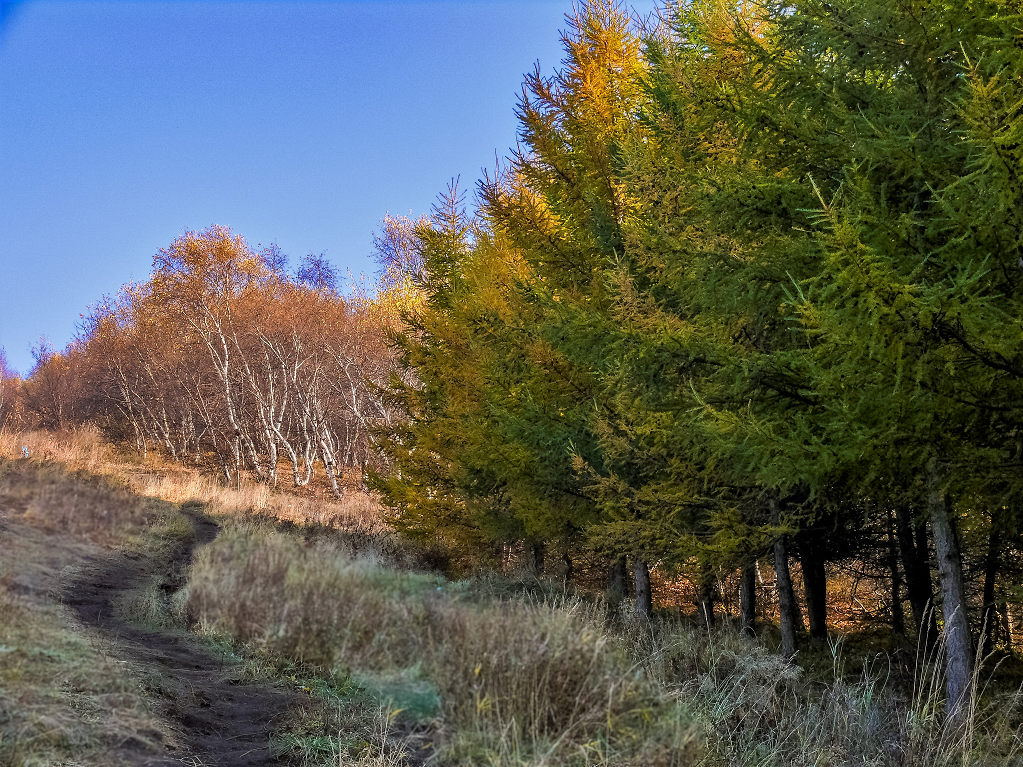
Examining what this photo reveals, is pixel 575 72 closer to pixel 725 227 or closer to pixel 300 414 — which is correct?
pixel 725 227

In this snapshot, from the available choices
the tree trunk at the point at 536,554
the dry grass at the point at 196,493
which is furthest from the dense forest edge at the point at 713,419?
the dry grass at the point at 196,493

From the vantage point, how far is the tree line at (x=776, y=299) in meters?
3.63

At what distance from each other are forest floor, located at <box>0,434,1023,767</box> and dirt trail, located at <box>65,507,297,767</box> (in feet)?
0.07

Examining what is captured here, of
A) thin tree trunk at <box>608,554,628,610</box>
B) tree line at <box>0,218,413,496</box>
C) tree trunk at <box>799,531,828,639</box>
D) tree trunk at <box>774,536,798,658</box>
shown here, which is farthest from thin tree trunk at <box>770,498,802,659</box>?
tree line at <box>0,218,413,496</box>

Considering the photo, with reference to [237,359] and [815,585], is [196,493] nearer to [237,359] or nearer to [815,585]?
[237,359]

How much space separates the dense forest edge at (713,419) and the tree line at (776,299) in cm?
4

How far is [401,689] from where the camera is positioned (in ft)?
15.8

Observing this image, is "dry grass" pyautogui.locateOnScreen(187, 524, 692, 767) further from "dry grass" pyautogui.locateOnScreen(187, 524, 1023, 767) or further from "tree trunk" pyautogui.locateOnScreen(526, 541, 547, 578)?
"tree trunk" pyautogui.locateOnScreen(526, 541, 547, 578)

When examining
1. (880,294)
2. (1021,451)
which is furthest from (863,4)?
(1021,451)

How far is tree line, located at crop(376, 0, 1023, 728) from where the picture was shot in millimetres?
3627

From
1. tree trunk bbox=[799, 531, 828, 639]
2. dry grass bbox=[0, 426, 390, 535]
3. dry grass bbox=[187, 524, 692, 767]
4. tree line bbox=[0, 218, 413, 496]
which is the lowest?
tree trunk bbox=[799, 531, 828, 639]

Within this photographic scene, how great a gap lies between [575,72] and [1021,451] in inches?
317

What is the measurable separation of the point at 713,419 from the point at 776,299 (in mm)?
1111

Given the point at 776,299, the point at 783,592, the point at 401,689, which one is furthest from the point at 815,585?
the point at 401,689
